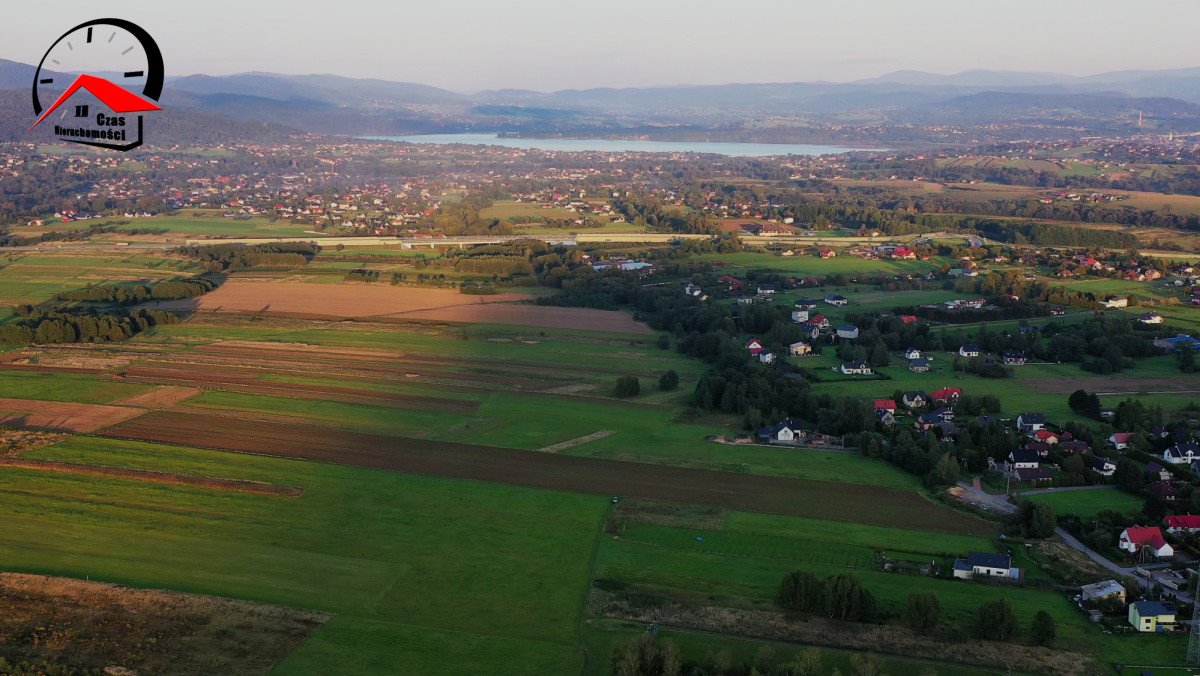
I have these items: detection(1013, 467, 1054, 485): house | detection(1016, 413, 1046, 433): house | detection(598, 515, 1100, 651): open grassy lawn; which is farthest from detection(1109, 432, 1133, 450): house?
detection(598, 515, 1100, 651): open grassy lawn

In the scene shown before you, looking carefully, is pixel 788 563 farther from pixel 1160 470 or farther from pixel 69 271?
pixel 69 271

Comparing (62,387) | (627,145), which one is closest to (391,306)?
(62,387)

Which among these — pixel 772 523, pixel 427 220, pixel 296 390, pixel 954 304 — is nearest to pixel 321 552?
pixel 772 523

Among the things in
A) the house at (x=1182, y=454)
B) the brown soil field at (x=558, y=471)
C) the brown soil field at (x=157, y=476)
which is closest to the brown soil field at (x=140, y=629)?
the brown soil field at (x=157, y=476)

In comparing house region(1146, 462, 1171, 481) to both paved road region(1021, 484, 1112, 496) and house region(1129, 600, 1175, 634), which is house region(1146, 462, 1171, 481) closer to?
paved road region(1021, 484, 1112, 496)

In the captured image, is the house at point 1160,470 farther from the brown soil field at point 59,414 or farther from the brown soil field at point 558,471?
the brown soil field at point 59,414

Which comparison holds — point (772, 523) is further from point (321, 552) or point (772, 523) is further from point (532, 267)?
point (532, 267)
